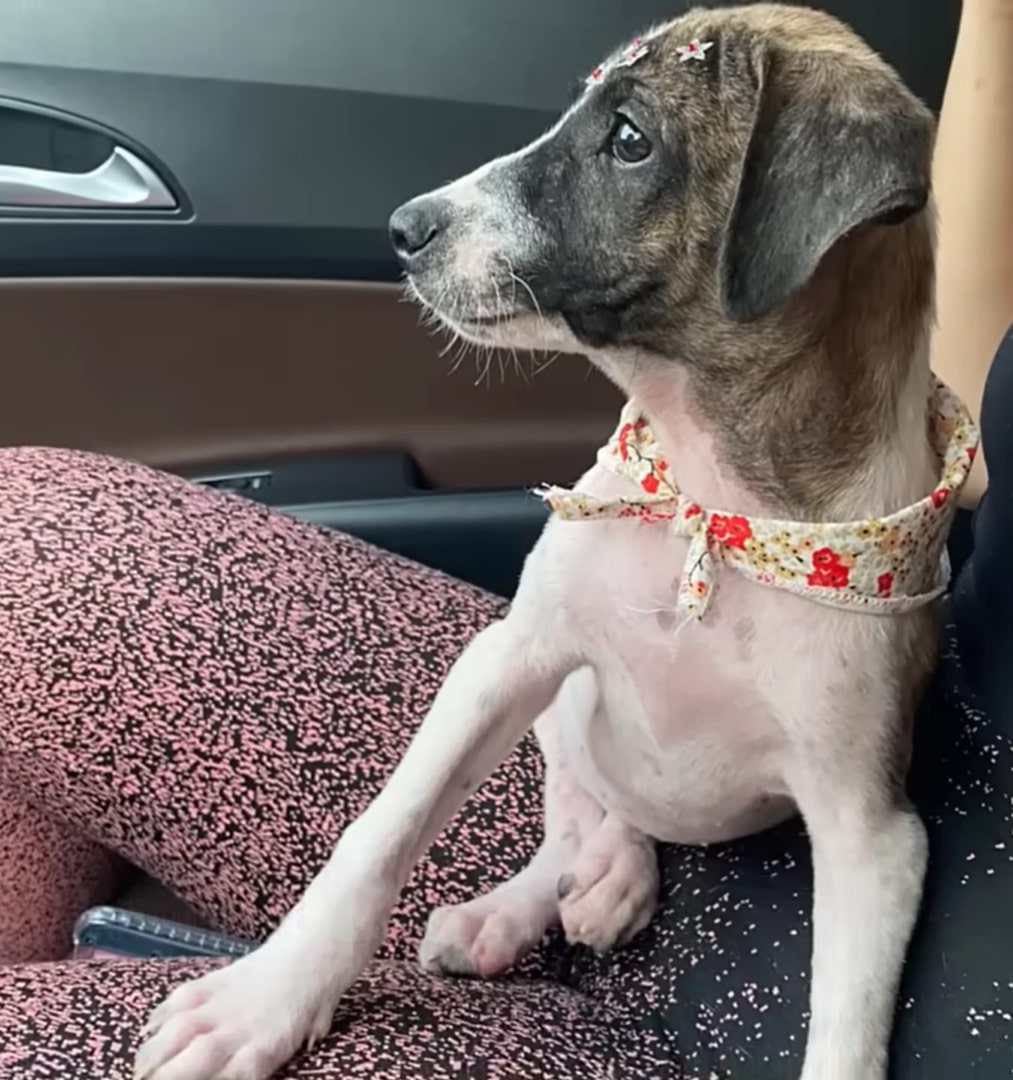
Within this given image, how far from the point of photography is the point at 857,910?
1031mm

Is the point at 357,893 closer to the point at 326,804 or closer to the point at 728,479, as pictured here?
the point at 326,804

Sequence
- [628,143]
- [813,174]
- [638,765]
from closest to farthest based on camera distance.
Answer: [813,174], [628,143], [638,765]

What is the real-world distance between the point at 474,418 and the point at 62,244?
52 centimetres

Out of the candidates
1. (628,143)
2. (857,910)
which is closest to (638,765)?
(857,910)

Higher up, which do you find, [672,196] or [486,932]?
[672,196]

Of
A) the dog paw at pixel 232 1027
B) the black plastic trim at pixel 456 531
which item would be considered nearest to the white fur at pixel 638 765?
the dog paw at pixel 232 1027

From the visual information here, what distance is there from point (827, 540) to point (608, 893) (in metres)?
0.32

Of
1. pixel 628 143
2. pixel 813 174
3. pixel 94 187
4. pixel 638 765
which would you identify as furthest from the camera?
pixel 94 187

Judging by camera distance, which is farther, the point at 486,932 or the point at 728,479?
the point at 486,932

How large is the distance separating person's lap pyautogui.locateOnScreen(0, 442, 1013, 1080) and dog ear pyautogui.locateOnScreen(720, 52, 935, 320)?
0.33 metres

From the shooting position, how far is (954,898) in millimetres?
1039

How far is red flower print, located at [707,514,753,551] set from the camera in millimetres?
1052

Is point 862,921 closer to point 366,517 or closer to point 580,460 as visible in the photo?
point 366,517

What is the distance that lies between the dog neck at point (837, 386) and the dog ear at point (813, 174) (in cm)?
6
